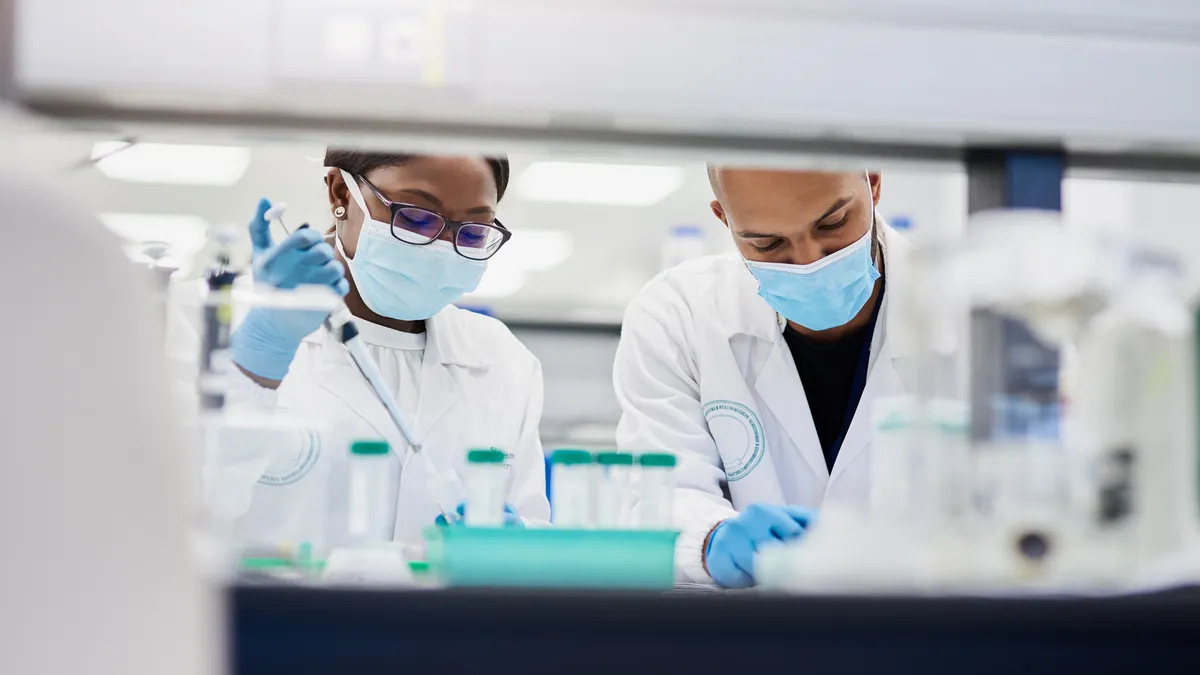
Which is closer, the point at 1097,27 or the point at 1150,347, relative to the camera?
the point at 1150,347

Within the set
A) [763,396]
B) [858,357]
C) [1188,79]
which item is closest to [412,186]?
[763,396]

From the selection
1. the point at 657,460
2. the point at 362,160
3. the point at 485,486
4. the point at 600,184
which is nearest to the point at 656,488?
the point at 657,460

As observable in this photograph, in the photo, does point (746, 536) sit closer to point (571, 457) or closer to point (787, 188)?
point (571, 457)

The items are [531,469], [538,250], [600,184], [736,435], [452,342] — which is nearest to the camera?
[736,435]

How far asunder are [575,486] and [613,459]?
54 mm

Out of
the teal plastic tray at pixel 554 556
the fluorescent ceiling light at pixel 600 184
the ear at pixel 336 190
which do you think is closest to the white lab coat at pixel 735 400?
the ear at pixel 336 190

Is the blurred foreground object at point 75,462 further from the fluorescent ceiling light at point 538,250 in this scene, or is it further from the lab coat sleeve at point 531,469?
the fluorescent ceiling light at point 538,250

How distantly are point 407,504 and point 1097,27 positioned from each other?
4.62 ft

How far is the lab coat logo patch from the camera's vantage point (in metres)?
2.07

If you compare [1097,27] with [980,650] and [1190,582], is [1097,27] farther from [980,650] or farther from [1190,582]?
Answer: [980,650]

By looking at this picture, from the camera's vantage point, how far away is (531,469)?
2.26 meters

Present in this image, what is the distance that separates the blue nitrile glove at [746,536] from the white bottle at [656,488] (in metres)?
0.29

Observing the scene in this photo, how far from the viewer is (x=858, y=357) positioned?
218cm

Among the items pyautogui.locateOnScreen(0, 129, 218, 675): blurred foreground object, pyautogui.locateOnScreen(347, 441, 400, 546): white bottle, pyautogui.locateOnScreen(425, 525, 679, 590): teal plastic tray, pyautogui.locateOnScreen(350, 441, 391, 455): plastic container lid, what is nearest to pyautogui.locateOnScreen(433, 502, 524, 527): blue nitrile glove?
pyautogui.locateOnScreen(347, 441, 400, 546): white bottle
